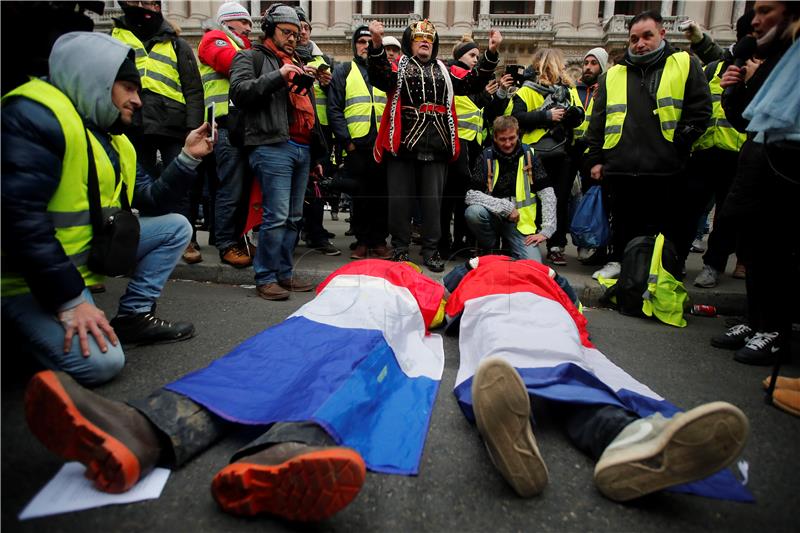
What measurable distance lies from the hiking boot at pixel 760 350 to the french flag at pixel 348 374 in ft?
5.53

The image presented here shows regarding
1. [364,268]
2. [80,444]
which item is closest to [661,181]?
[364,268]

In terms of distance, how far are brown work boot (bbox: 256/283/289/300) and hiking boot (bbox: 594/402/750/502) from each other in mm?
2612

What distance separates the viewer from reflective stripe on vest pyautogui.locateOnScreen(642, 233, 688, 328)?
3.38 m

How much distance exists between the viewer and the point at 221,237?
165 inches

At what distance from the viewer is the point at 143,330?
251cm

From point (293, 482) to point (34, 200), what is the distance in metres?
1.41

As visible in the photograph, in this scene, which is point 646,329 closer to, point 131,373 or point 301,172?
point 301,172

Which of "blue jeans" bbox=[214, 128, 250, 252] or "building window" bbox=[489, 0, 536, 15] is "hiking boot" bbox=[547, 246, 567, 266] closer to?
"blue jeans" bbox=[214, 128, 250, 252]

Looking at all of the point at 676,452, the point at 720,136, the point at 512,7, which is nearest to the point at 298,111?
the point at 676,452

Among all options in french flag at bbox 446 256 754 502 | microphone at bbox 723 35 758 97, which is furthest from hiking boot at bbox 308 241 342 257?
microphone at bbox 723 35 758 97

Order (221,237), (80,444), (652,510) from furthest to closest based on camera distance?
(221,237), (652,510), (80,444)

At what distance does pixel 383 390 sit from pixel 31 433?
1.11 meters

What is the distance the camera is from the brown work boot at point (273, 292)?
3531 millimetres

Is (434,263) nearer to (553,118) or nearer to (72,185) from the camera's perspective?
(553,118)
